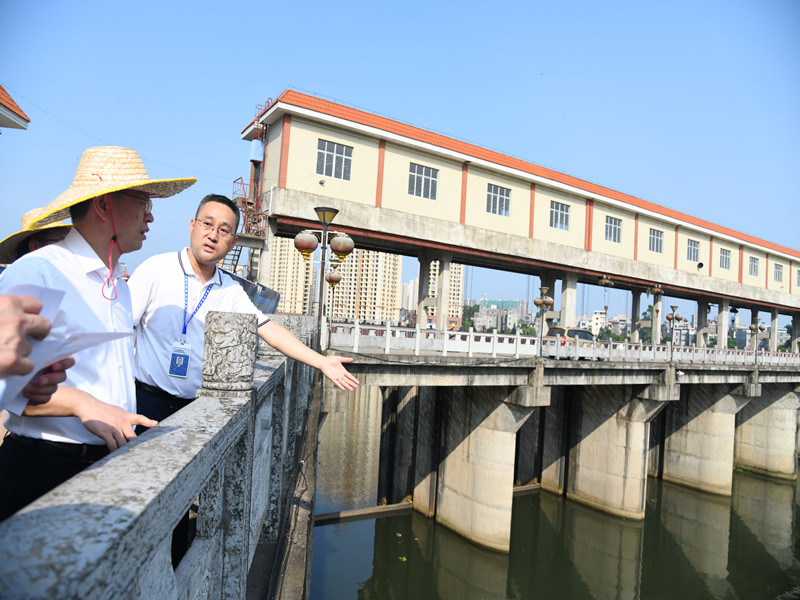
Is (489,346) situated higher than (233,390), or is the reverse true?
(233,390)

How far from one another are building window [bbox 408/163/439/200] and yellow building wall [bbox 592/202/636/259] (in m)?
9.29

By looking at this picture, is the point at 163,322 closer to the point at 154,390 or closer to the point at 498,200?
the point at 154,390

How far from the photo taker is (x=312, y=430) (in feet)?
33.6

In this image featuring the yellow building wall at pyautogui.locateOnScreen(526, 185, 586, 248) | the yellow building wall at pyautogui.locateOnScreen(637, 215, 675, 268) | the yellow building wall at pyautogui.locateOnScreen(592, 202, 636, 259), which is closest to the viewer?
the yellow building wall at pyautogui.locateOnScreen(526, 185, 586, 248)

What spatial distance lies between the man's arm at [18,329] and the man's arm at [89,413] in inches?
26.9

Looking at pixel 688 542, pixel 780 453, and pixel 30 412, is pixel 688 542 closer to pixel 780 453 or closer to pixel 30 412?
pixel 780 453

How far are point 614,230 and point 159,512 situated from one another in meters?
27.1

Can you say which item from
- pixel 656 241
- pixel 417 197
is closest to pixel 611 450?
pixel 656 241

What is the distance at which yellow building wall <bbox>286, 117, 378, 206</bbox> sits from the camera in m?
16.8

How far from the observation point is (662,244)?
27.3 m

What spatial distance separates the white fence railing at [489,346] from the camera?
13508 mm

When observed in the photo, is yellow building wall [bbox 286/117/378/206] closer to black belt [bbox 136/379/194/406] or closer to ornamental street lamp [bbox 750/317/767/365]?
black belt [bbox 136/379/194/406]

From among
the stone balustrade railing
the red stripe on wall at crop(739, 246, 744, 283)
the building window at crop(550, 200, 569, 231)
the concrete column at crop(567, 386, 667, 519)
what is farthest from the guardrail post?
the red stripe on wall at crop(739, 246, 744, 283)

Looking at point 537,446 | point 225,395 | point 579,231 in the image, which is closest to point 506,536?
point 537,446
